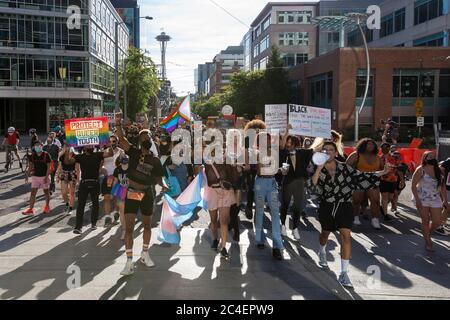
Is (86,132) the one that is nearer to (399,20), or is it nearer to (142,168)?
(142,168)

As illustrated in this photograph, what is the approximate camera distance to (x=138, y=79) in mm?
39438

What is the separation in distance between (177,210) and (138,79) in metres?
33.2

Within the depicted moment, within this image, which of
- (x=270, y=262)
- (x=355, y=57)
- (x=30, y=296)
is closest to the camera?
(x=30, y=296)

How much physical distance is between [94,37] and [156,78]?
1205 centimetres

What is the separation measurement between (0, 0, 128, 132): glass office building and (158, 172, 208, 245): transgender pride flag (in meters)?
34.3

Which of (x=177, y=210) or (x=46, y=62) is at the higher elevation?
(x=46, y=62)

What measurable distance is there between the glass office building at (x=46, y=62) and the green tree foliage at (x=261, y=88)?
1655 cm

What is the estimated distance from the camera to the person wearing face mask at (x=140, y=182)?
21.3 feet

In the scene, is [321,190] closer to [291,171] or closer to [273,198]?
[273,198]

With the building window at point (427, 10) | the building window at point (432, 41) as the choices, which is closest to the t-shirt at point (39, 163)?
the building window at point (432, 41)

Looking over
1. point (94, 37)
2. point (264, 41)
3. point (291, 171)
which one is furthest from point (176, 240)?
point (264, 41)

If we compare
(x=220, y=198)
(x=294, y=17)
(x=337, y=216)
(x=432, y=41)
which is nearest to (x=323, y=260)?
(x=337, y=216)

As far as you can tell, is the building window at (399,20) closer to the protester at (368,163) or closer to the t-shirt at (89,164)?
the protester at (368,163)

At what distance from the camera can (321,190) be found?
634 cm
